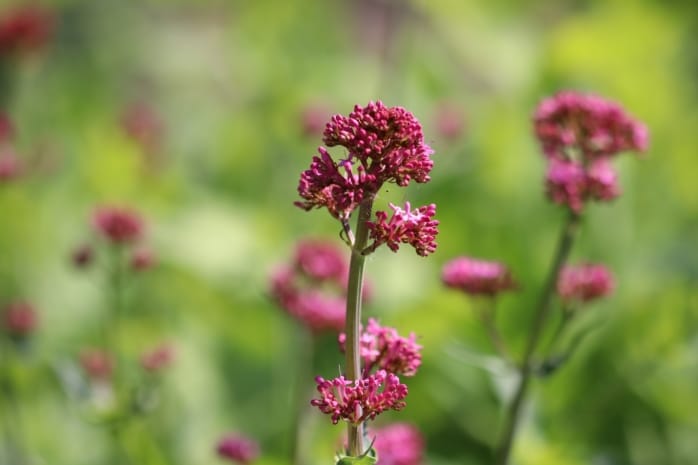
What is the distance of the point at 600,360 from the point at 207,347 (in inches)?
44.5

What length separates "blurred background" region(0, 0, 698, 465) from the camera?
259 centimetres

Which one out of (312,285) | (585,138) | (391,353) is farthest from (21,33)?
(391,353)

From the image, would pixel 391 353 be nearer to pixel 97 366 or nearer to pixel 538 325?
pixel 538 325

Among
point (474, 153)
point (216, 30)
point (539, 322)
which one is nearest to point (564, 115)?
point (539, 322)

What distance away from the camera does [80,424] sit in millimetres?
2715

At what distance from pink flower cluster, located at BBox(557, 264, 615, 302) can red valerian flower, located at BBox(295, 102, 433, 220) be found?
75cm

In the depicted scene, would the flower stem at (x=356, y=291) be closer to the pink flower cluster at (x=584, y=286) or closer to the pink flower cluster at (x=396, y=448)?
the pink flower cluster at (x=396, y=448)

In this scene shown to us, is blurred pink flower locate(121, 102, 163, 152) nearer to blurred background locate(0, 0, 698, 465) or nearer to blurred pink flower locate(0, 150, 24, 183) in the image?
blurred background locate(0, 0, 698, 465)

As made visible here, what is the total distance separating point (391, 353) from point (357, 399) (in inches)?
5.5

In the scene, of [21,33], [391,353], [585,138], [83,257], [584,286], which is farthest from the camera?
[21,33]

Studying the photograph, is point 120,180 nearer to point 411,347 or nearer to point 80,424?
point 80,424

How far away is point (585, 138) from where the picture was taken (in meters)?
1.73

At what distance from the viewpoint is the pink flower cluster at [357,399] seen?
1149 millimetres

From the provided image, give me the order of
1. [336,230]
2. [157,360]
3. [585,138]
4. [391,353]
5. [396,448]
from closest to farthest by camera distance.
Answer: [391,353] → [396,448] → [585,138] → [157,360] → [336,230]
